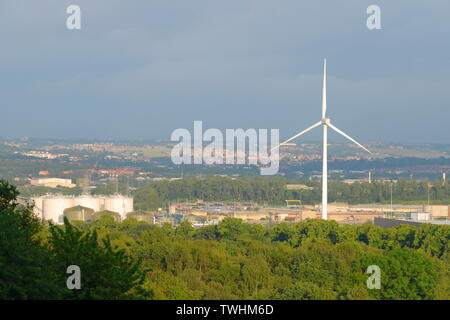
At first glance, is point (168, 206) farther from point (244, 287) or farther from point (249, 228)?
point (244, 287)

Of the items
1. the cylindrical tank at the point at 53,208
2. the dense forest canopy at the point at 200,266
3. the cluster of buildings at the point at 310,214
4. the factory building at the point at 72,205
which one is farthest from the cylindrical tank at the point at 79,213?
the dense forest canopy at the point at 200,266

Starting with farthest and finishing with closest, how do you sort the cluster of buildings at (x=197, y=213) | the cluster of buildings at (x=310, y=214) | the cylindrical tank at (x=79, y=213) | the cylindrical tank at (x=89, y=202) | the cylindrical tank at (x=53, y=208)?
the cylindrical tank at (x=89, y=202)
the cluster of buildings at (x=310, y=214)
the cylindrical tank at (x=53, y=208)
the cluster of buildings at (x=197, y=213)
the cylindrical tank at (x=79, y=213)

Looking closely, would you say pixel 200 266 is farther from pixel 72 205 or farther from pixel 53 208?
pixel 72 205

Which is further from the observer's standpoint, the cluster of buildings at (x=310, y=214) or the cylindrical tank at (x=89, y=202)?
the cylindrical tank at (x=89, y=202)

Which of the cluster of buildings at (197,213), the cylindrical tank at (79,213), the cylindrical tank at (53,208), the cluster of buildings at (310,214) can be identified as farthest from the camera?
the cluster of buildings at (310,214)

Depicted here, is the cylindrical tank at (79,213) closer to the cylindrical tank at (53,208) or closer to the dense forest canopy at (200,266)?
the cylindrical tank at (53,208)

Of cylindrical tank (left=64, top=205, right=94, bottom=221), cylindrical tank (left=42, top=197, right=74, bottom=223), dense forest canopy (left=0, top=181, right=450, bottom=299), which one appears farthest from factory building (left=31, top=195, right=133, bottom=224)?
dense forest canopy (left=0, top=181, right=450, bottom=299)

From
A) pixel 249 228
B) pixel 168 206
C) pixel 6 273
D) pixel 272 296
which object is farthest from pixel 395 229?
pixel 168 206
